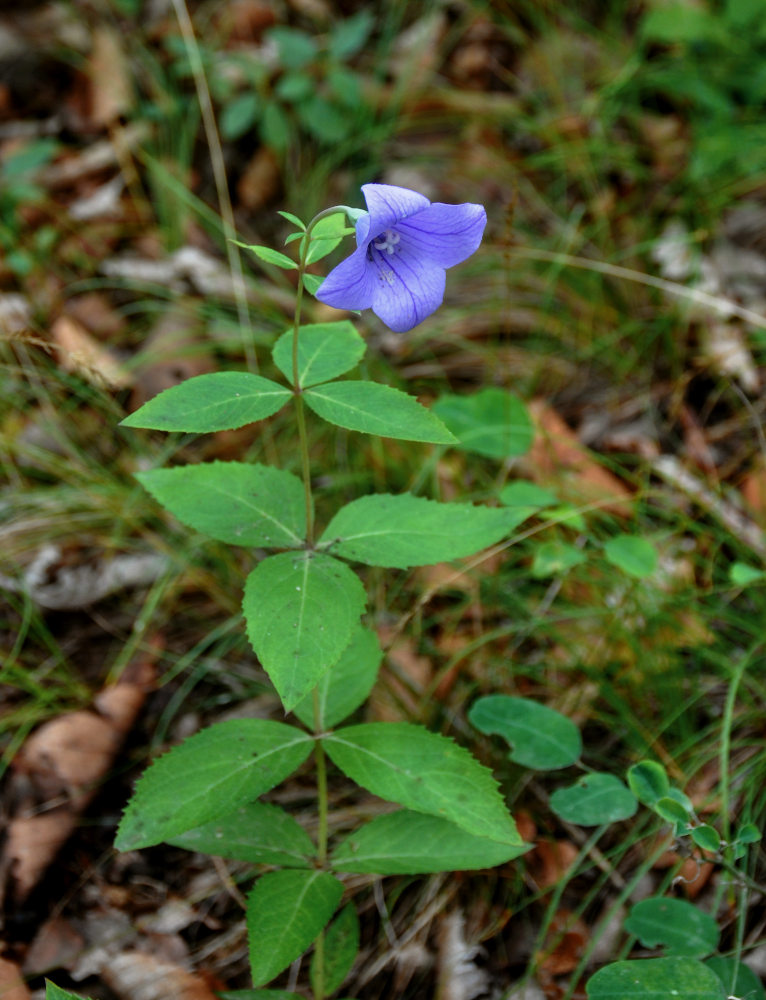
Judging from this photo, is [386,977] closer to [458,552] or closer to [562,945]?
[562,945]

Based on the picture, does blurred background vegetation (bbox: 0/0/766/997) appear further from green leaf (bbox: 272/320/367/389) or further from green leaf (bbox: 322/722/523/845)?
green leaf (bbox: 272/320/367/389)

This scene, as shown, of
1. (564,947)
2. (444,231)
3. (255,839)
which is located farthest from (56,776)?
(444,231)

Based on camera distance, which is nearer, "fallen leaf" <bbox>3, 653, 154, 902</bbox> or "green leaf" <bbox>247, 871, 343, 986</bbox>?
"green leaf" <bbox>247, 871, 343, 986</bbox>

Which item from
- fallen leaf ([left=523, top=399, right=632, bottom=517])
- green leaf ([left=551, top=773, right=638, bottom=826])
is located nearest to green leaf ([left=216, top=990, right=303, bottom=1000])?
green leaf ([left=551, top=773, right=638, bottom=826])

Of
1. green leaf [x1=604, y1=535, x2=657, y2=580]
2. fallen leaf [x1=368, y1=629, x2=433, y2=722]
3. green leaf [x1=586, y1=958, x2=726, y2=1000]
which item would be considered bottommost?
fallen leaf [x1=368, y1=629, x2=433, y2=722]

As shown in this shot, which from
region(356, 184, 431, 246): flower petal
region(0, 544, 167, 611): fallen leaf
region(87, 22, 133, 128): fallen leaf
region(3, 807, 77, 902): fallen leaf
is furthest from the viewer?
region(87, 22, 133, 128): fallen leaf
